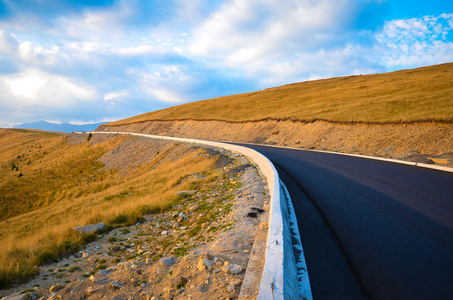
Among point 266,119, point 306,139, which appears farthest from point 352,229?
point 266,119

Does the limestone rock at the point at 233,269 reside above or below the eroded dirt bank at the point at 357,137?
below

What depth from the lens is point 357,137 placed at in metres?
20.1

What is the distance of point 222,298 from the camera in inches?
118

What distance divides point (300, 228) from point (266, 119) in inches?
1246

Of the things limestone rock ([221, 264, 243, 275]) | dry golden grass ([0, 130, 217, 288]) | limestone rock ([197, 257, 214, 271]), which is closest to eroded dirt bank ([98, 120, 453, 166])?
dry golden grass ([0, 130, 217, 288])

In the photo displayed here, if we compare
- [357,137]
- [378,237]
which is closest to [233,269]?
[378,237]

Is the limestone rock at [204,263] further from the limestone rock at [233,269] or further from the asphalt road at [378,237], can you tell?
the asphalt road at [378,237]

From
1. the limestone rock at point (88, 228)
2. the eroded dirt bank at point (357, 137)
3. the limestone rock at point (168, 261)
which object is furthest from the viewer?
the eroded dirt bank at point (357, 137)

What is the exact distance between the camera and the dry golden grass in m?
6.35

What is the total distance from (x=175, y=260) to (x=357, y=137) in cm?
1967

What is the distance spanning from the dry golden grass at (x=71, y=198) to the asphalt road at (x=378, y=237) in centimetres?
549

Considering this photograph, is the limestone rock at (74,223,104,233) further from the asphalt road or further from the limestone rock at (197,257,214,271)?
the asphalt road

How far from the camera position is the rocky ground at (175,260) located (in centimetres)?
350

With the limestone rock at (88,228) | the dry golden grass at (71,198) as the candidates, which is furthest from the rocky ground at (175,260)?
the dry golden grass at (71,198)
